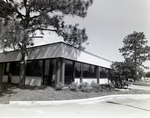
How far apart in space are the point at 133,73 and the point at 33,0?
1215cm

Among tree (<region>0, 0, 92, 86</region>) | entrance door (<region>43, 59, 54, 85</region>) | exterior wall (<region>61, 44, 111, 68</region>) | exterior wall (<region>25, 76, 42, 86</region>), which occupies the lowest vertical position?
exterior wall (<region>25, 76, 42, 86</region>)

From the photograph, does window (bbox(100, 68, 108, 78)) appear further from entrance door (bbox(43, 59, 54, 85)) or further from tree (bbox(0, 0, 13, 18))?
tree (bbox(0, 0, 13, 18))

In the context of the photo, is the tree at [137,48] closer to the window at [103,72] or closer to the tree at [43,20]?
the window at [103,72]

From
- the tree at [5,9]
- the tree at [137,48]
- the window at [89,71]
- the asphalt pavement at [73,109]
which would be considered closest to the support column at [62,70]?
the asphalt pavement at [73,109]

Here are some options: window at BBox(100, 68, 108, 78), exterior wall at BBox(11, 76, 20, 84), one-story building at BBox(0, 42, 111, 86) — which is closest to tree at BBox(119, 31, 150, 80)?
window at BBox(100, 68, 108, 78)

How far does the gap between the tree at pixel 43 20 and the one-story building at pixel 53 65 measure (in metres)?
1.22

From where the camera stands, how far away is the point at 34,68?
1280 cm

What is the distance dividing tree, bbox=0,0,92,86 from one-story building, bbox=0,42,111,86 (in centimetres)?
122

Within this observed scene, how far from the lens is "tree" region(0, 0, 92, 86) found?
27.1 ft

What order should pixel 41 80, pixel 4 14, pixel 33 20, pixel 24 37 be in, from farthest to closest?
pixel 41 80
pixel 33 20
pixel 4 14
pixel 24 37

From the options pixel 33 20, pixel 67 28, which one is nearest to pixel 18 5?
pixel 33 20

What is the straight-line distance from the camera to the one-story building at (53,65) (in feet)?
35.3

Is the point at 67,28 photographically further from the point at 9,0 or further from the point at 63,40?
the point at 9,0

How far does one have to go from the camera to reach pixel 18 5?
394 inches
